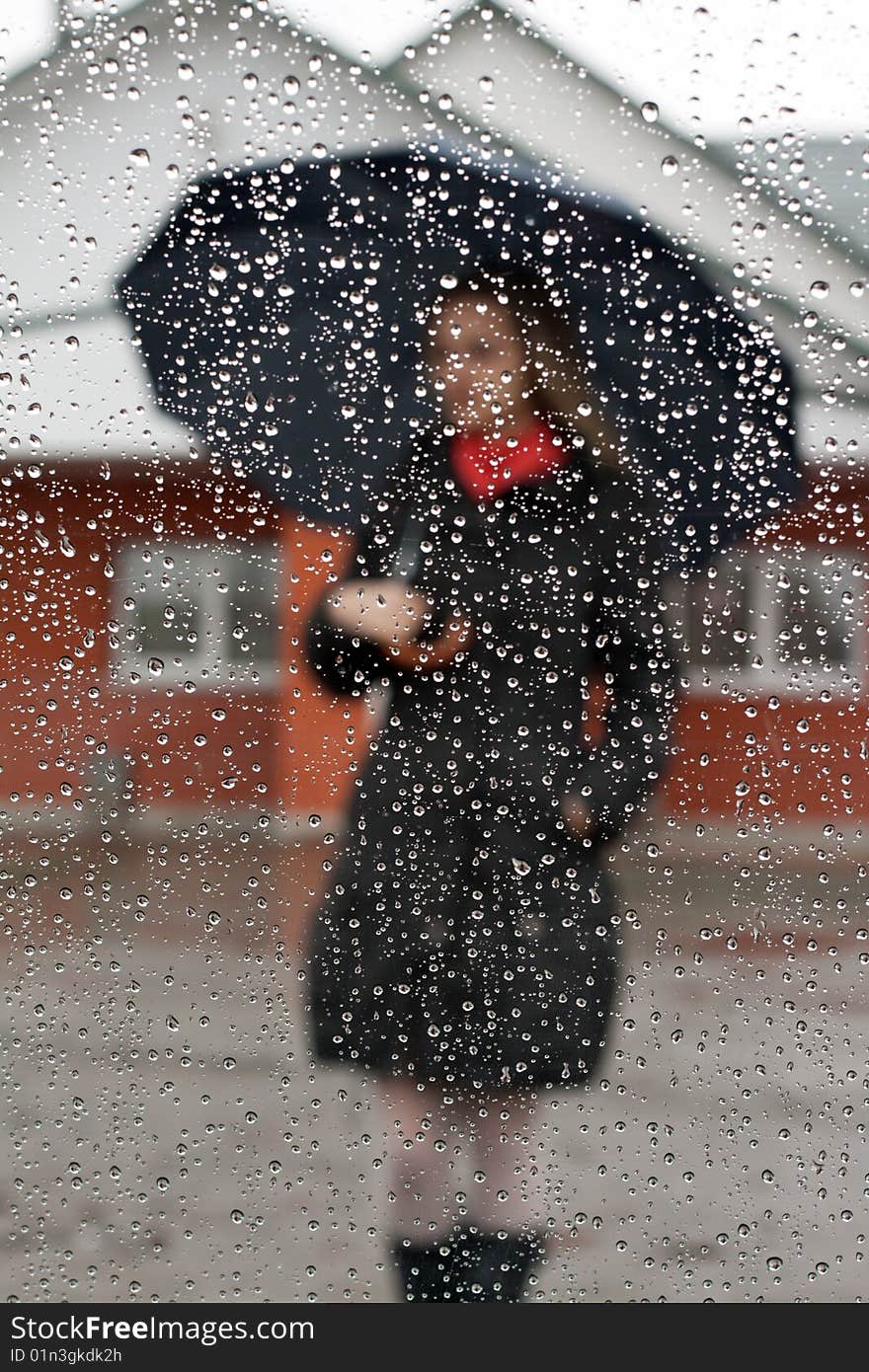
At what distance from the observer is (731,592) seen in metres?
0.86

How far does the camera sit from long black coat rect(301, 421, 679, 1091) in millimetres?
862

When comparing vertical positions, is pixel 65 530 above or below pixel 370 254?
below

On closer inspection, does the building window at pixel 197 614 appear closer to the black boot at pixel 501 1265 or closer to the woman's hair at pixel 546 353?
the woman's hair at pixel 546 353

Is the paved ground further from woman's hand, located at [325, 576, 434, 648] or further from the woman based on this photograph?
woman's hand, located at [325, 576, 434, 648]

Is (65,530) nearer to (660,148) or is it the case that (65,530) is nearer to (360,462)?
(360,462)

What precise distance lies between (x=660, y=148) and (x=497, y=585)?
Result: 0.37m

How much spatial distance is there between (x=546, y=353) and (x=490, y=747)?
33 cm

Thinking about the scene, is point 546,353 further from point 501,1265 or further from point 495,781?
point 501,1265

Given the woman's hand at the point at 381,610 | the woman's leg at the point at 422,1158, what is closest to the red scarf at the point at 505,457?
the woman's hand at the point at 381,610

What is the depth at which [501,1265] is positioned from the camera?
93 cm

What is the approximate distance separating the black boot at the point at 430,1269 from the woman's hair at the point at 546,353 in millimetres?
709

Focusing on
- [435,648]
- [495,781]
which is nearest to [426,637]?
[435,648]

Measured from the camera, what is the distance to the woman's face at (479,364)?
85 centimetres

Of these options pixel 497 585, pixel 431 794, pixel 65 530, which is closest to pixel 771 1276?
pixel 431 794
